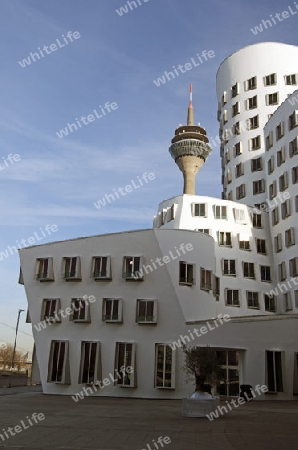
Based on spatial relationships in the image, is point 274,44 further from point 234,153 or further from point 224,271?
point 224,271

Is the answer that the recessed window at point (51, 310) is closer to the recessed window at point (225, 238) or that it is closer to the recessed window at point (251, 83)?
the recessed window at point (225, 238)

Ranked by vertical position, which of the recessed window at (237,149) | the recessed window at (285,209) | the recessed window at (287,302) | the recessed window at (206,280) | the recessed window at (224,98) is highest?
the recessed window at (224,98)

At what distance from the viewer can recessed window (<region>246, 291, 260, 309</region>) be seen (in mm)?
46375

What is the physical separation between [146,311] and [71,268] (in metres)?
7.76

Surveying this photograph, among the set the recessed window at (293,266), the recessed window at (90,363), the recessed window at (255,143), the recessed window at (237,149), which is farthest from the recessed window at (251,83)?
the recessed window at (90,363)

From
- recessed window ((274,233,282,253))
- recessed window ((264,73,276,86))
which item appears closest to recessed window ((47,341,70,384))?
recessed window ((274,233,282,253))

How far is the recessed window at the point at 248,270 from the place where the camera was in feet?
156

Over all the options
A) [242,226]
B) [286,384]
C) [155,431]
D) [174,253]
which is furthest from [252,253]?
[155,431]

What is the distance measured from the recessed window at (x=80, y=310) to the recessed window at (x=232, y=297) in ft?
54.0

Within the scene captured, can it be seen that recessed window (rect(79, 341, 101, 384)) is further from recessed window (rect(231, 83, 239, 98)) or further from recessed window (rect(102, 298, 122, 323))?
recessed window (rect(231, 83, 239, 98))

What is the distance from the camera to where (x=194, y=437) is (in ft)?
46.2

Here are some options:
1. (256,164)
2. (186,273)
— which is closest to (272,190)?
(256,164)

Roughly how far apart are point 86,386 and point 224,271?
766 inches

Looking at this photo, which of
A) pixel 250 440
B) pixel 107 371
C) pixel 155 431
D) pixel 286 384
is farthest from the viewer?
pixel 107 371
